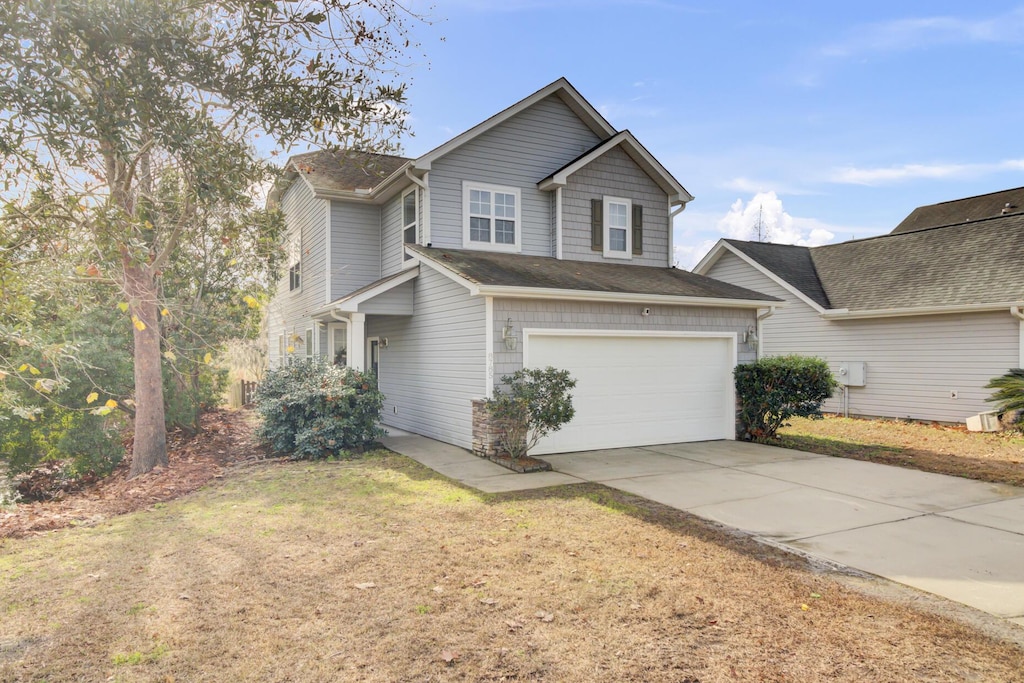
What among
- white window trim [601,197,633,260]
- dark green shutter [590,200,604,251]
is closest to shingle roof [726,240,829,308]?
white window trim [601,197,633,260]

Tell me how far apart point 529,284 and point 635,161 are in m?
6.01

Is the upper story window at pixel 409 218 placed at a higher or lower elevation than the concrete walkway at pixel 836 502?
higher

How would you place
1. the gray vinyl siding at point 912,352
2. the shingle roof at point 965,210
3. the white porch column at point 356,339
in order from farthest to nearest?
1. the shingle roof at point 965,210
2. the gray vinyl siding at point 912,352
3. the white porch column at point 356,339

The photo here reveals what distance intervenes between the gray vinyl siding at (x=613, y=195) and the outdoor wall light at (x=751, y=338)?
293cm

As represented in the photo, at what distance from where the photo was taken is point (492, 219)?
43.1ft

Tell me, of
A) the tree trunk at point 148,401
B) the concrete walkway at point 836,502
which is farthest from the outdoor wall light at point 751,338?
the tree trunk at point 148,401

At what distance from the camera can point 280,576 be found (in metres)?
4.85

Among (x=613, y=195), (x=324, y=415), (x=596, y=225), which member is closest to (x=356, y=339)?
(x=324, y=415)

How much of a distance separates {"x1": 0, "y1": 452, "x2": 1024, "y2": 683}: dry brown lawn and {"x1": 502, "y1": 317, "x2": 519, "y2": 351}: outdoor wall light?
3.75 metres

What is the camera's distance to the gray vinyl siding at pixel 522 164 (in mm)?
12617

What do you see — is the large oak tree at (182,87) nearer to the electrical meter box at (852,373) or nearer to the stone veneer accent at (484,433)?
the stone veneer accent at (484,433)

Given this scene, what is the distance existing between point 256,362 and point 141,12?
83.1ft

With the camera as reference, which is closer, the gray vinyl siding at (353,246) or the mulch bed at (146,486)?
the mulch bed at (146,486)

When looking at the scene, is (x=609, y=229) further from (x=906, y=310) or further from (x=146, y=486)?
(x=146, y=486)
